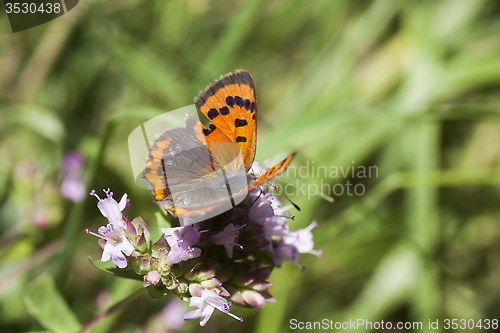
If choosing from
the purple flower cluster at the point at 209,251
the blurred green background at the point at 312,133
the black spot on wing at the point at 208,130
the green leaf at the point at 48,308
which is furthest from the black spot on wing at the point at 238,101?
the green leaf at the point at 48,308

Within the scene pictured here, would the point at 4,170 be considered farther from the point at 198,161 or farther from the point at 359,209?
the point at 359,209

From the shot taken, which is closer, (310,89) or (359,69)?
(310,89)

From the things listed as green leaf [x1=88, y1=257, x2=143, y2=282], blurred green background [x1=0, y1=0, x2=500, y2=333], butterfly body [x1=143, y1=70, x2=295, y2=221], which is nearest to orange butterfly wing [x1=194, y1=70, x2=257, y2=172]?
butterfly body [x1=143, y1=70, x2=295, y2=221]

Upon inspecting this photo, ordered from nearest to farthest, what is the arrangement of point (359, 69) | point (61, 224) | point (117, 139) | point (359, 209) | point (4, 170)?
point (359, 209) → point (61, 224) → point (4, 170) → point (117, 139) → point (359, 69)

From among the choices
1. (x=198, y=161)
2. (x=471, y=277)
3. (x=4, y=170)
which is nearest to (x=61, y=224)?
(x=4, y=170)

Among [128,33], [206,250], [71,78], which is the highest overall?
[128,33]

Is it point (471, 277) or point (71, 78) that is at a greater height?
point (71, 78)
